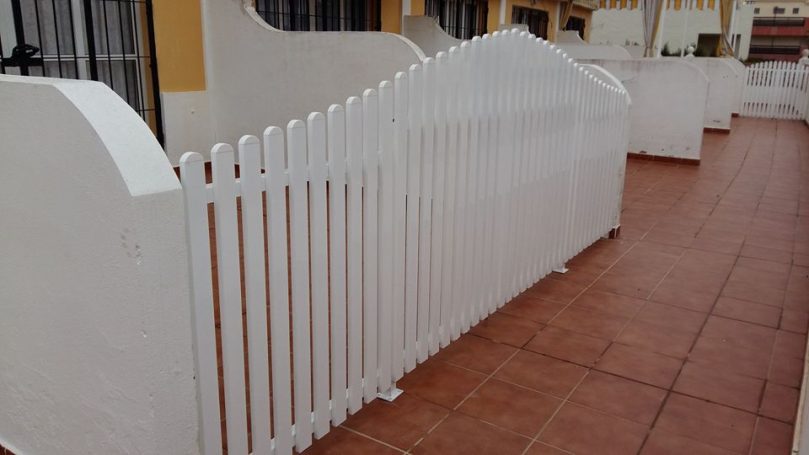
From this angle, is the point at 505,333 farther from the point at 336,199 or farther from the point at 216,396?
the point at 216,396

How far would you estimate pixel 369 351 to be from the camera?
3.08 meters

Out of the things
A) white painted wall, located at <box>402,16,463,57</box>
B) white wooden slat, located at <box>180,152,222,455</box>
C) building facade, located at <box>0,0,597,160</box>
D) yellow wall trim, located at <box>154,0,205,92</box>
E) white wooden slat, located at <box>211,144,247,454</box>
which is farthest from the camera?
white painted wall, located at <box>402,16,463,57</box>

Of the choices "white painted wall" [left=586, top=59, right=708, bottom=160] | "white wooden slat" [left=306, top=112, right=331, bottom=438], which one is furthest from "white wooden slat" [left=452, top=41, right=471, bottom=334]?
"white painted wall" [left=586, top=59, right=708, bottom=160]

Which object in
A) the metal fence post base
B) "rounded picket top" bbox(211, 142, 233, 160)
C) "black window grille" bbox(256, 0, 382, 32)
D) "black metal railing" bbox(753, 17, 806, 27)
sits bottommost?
the metal fence post base

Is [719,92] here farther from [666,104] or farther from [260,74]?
[260,74]

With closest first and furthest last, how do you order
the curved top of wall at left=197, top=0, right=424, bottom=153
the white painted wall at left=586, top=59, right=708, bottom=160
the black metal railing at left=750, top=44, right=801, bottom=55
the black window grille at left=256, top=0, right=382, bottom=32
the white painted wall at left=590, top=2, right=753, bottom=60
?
the curved top of wall at left=197, top=0, right=424, bottom=153 → the black window grille at left=256, top=0, right=382, bottom=32 → the white painted wall at left=586, top=59, right=708, bottom=160 → the white painted wall at left=590, top=2, right=753, bottom=60 → the black metal railing at left=750, top=44, right=801, bottom=55

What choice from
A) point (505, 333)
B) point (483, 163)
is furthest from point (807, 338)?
point (483, 163)

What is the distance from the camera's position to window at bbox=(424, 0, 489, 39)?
14281 mm

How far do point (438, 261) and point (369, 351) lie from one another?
66cm

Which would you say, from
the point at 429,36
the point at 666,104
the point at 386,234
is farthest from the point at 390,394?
the point at 429,36

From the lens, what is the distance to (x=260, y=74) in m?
8.66

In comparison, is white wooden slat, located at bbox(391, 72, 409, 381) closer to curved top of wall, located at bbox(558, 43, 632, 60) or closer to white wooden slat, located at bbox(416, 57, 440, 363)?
white wooden slat, located at bbox(416, 57, 440, 363)

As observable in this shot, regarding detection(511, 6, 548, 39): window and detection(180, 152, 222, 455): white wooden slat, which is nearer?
detection(180, 152, 222, 455): white wooden slat

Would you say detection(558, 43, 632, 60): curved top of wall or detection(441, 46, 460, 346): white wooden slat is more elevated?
detection(558, 43, 632, 60): curved top of wall
